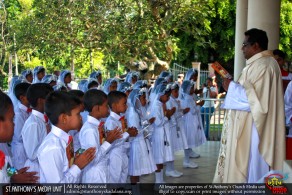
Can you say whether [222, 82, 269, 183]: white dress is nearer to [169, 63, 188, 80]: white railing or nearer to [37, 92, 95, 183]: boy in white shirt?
[37, 92, 95, 183]: boy in white shirt

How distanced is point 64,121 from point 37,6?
10.5 metres

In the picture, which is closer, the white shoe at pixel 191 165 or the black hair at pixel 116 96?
the black hair at pixel 116 96

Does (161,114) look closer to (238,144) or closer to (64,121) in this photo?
(238,144)

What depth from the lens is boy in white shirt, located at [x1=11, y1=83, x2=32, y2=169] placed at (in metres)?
5.16

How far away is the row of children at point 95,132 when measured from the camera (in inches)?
138

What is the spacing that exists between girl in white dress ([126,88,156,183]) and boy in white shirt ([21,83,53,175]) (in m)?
1.53

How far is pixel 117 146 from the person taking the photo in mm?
5203

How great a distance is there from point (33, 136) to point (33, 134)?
2 cm

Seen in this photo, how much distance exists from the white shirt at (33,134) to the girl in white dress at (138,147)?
169 centimetres

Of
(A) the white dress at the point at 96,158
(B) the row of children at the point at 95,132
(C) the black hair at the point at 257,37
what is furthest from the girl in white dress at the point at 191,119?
(A) the white dress at the point at 96,158

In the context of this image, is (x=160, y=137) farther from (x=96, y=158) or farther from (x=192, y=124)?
(x=96, y=158)

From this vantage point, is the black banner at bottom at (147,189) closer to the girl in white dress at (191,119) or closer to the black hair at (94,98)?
the black hair at (94,98)

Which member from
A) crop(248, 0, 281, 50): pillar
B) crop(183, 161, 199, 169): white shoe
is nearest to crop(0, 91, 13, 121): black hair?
crop(183, 161, 199, 169): white shoe

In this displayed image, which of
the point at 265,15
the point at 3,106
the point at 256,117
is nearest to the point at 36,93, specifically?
the point at 3,106
